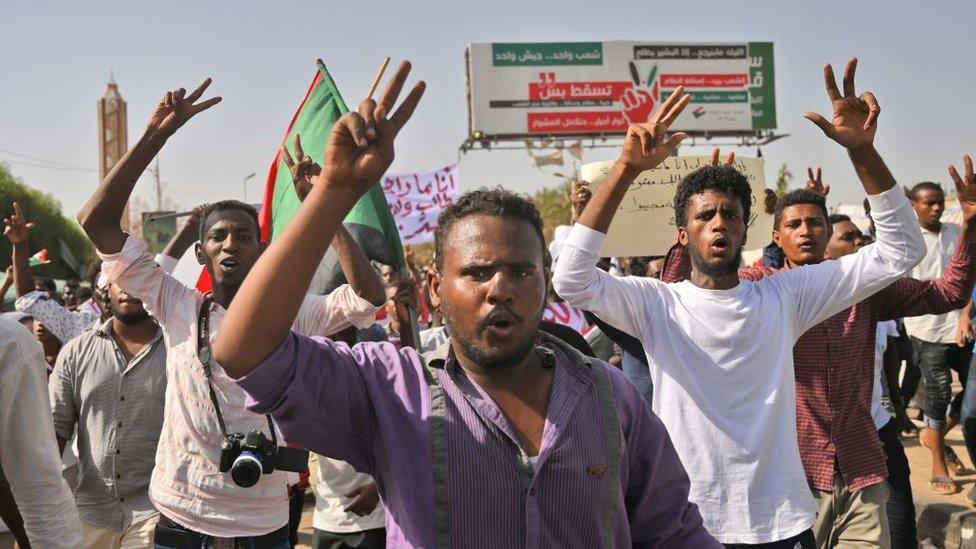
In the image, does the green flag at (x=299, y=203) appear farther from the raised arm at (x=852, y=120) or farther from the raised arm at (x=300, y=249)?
the raised arm at (x=300, y=249)

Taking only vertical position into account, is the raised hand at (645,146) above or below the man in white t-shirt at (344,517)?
above

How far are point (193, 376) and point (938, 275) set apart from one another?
599 cm

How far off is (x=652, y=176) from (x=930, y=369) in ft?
10.9

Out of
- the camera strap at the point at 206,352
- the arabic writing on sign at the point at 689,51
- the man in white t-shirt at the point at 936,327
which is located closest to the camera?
the camera strap at the point at 206,352

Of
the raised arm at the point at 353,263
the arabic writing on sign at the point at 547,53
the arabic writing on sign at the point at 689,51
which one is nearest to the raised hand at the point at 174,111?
the raised arm at the point at 353,263

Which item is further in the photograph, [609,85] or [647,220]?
[609,85]

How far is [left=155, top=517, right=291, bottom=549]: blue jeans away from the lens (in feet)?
11.1

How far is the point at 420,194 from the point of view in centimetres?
1473

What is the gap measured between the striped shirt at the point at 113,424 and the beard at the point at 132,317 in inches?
5.0

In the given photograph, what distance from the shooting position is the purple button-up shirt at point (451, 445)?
181cm

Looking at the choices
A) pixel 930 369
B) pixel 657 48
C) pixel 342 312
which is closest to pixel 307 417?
pixel 342 312

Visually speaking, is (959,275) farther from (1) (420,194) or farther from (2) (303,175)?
(1) (420,194)

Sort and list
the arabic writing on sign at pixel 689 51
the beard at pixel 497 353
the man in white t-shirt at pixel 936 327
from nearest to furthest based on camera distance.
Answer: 1. the beard at pixel 497 353
2. the man in white t-shirt at pixel 936 327
3. the arabic writing on sign at pixel 689 51

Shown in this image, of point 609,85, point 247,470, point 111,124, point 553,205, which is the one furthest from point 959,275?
point 111,124
